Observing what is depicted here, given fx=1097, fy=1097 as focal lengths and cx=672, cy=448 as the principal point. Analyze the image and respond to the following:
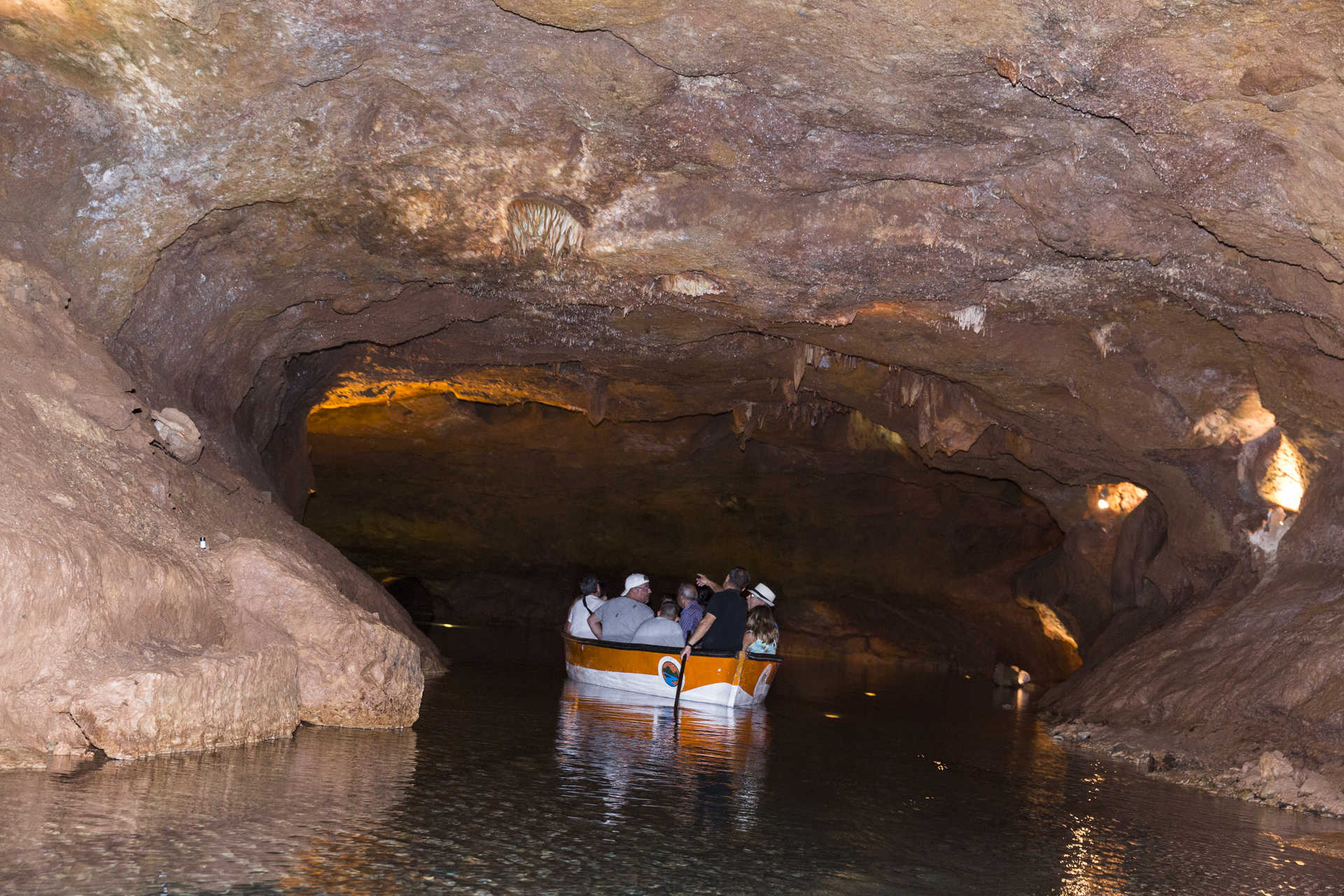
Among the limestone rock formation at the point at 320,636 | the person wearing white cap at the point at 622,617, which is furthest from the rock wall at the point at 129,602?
the person wearing white cap at the point at 622,617

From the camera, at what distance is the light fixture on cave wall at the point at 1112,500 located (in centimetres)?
1627

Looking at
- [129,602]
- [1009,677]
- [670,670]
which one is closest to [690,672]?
[670,670]

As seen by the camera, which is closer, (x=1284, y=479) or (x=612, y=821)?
(x=612, y=821)

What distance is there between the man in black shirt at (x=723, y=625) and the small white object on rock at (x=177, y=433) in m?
4.88

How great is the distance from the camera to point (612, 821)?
4.99 metres

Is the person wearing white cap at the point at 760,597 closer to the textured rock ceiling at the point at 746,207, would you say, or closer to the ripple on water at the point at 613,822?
the textured rock ceiling at the point at 746,207

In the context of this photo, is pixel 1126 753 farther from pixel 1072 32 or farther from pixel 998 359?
pixel 1072 32

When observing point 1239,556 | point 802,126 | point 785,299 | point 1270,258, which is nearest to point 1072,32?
point 802,126

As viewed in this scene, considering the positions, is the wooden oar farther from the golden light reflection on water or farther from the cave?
the golden light reflection on water

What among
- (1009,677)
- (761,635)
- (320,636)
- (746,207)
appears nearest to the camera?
(320,636)

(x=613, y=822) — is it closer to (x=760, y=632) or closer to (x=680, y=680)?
(x=680, y=680)

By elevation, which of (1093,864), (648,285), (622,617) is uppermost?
(648,285)

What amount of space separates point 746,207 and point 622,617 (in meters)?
5.01

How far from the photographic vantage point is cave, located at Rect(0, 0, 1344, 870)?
5.84 m
